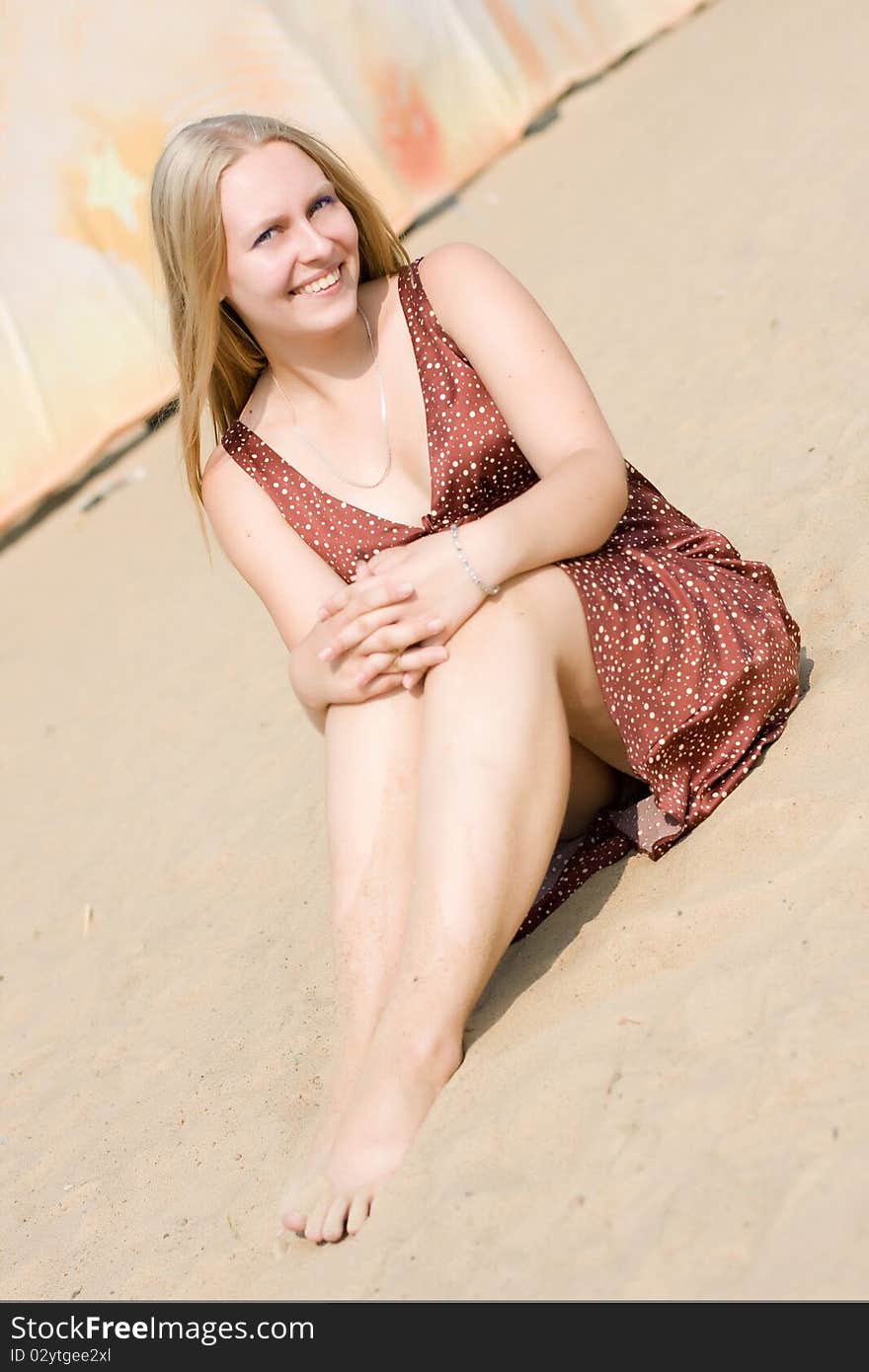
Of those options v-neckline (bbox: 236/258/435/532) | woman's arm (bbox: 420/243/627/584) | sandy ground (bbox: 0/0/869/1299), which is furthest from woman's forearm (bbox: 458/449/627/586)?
sandy ground (bbox: 0/0/869/1299)

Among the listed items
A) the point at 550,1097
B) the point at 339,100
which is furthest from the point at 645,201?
the point at 550,1097

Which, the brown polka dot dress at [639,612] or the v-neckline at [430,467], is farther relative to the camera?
the v-neckline at [430,467]

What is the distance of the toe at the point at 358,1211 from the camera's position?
201 centimetres

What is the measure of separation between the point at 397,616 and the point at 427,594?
0.06 m

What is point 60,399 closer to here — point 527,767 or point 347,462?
point 347,462

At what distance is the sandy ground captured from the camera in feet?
5.83

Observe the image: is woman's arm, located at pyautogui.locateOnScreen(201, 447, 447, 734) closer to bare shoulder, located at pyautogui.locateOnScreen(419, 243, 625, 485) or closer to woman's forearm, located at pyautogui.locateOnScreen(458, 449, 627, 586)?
woman's forearm, located at pyautogui.locateOnScreen(458, 449, 627, 586)

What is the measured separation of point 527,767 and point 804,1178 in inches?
27.7

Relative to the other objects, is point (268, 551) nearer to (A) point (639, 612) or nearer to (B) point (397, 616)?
(B) point (397, 616)

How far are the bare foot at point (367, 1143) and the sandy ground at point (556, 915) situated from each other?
38 millimetres

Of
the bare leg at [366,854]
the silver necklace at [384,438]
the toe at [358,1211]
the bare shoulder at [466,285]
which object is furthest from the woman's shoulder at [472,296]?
the toe at [358,1211]

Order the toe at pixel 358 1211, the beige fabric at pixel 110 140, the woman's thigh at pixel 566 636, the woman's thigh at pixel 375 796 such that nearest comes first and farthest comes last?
the toe at pixel 358 1211 → the woman's thigh at pixel 566 636 → the woman's thigh at pixel 375 796 → the beige fabric at pixel 110 140

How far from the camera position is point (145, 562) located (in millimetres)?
5773

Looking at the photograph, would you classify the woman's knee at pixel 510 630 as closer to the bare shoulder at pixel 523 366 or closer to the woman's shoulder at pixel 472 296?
the bare shoulder at pixel 523 366
